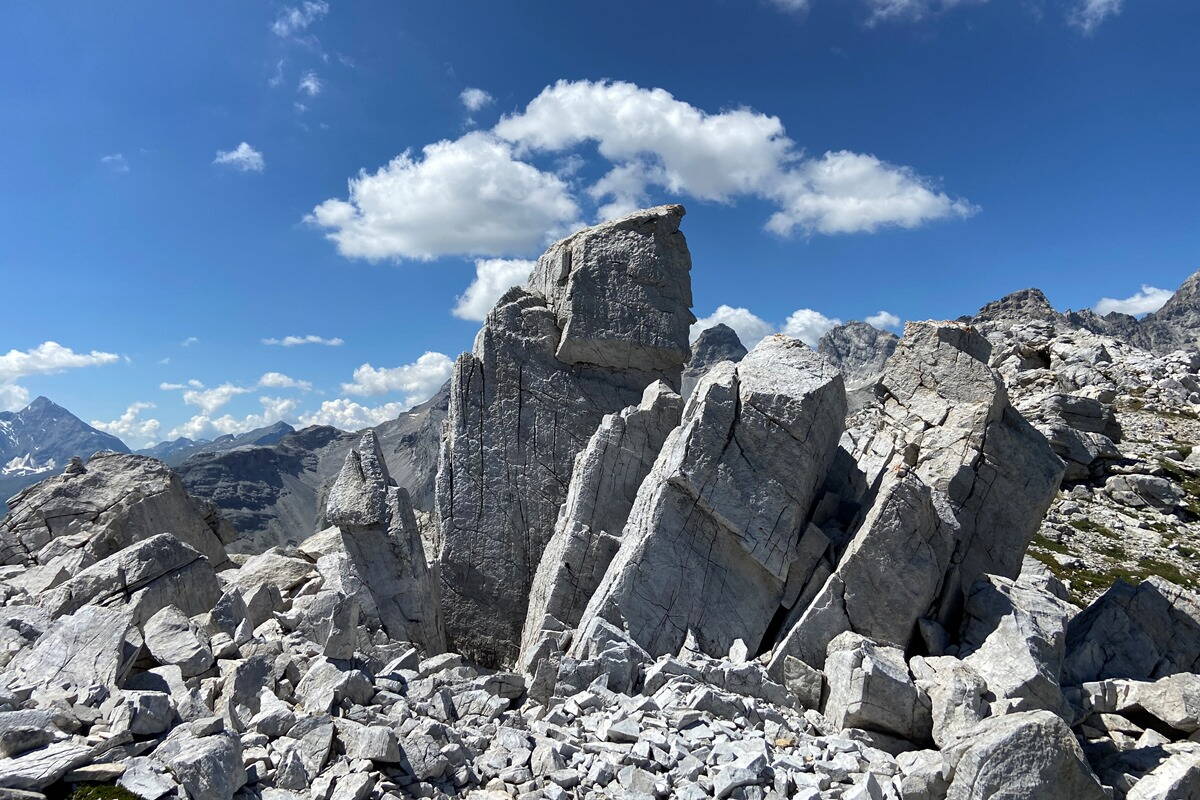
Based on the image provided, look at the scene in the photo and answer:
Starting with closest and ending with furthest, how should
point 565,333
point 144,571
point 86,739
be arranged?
point 86,739 < point 144,571 < point 565,333

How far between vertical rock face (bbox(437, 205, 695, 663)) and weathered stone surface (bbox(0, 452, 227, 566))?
14.2 metres

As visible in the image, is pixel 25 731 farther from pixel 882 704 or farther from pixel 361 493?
pixel 882 704

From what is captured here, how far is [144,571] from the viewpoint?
83.9ft

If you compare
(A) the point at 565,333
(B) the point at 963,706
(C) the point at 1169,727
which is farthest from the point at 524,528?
(C) the point at 1169,727

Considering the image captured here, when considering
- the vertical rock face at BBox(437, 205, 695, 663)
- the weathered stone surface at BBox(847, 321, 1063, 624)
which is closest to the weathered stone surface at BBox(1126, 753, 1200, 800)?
the weathered stone surface at BBox(847, 321, 1063, 624)

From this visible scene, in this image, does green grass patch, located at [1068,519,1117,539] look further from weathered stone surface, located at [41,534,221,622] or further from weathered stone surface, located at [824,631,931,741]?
weathered stone surface, located at [41,534,221,622]

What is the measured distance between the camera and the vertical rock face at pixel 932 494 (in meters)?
25.3

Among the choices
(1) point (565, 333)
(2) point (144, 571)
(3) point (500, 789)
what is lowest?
(3) point (500, 789)

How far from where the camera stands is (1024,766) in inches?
644

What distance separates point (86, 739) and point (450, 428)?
852 inches

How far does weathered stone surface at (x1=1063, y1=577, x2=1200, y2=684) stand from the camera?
26.2m

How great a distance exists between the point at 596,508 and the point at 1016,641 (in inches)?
625

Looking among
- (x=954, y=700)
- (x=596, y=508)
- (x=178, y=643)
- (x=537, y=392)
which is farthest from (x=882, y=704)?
(x=537, y=392)

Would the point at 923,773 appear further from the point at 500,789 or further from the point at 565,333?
the point at 565,333
